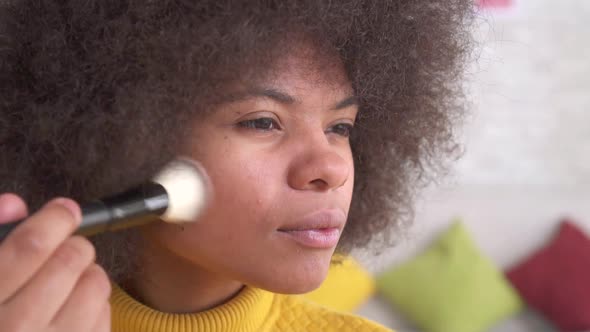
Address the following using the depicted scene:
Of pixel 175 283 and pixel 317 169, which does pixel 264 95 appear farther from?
pixel 175 283

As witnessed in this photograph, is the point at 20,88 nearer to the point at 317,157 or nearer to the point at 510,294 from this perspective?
the point at 317,157

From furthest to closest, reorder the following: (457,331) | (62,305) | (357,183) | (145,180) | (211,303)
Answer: (457,331), (357,183), (211,303), (145,180), (62,305)

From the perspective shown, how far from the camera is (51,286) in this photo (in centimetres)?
62

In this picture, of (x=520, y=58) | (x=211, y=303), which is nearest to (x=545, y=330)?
(x=520, y=58)

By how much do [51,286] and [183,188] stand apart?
0.71 feet

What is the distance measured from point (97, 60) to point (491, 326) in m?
1.75

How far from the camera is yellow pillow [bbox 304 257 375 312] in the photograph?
7.18 feet

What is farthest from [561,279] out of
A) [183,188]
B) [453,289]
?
[183,188]

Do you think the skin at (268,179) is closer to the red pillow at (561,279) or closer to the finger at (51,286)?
the finger at (51,286)

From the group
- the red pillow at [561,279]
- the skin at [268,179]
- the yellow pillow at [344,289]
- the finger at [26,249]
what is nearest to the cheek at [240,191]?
the skin at [268,179]

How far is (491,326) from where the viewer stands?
2.29 m

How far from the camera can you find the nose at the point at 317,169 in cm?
86

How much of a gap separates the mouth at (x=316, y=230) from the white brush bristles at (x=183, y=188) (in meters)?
0.10

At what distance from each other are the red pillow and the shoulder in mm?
1316
